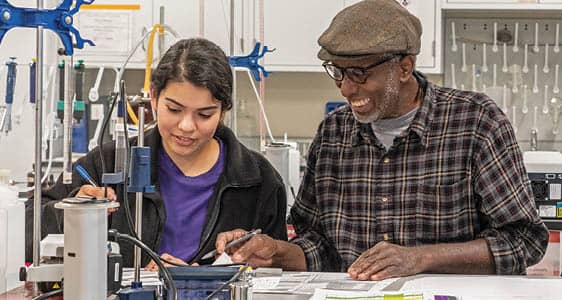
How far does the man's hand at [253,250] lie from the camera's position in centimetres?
163

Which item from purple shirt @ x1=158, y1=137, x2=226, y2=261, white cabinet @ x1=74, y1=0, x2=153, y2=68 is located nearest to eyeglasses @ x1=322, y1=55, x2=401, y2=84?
purple shirt @ x1=158, y1=137, x2=226, y2=261

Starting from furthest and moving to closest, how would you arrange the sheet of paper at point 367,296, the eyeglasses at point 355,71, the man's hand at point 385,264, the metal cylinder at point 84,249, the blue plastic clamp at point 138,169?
1. the eyeglasses at point 355,71
2. the man's hand at point 385,264
3. the sheet of paper at point 367,296
4. the blue plastic clamp at point 138,169
5. the metal cylinder at point 84,249

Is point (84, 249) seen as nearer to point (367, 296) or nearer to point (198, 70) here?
point (367, 296)

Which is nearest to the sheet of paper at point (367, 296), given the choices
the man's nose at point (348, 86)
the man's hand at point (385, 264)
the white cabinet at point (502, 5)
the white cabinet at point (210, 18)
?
the man's hand at point (385, 264)

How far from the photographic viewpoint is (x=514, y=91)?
3.93 metres

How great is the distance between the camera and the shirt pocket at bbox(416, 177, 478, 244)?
69.1 inches

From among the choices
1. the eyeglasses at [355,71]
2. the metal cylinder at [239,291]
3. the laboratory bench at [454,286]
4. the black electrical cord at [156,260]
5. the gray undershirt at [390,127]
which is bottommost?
the laboratory bench at [454,286]

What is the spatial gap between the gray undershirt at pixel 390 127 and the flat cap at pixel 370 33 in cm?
15

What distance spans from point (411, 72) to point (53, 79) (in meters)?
1.30

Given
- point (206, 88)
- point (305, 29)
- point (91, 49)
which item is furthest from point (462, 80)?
point (206, 88)

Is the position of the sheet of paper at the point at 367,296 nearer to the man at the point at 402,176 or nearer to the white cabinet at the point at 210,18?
the man at the point at 402,176

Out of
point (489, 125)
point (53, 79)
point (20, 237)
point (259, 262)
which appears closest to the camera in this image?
point (20, 237)

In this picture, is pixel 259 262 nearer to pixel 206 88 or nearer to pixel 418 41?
pixel 206 88

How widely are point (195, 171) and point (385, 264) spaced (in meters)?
0.57
